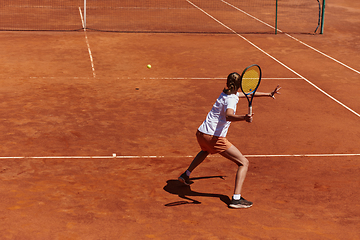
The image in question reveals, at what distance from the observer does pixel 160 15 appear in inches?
1000

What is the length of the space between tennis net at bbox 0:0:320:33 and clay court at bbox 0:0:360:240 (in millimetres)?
2866

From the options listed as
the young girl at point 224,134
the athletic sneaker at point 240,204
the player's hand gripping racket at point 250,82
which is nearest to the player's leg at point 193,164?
the young girl at point 224,134

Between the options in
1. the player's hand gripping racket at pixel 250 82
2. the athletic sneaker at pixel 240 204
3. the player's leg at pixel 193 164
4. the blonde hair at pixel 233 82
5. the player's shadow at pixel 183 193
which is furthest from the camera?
the player's leg at pixel 193 164

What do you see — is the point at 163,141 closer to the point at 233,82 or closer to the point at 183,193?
the point at 183,193

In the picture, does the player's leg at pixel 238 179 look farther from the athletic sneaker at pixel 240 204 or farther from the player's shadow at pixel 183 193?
the player's shadow at pixel 183 193

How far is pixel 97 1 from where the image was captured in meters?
28.9

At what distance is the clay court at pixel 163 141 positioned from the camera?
6910mm

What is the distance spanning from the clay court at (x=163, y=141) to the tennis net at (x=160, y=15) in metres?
2.87

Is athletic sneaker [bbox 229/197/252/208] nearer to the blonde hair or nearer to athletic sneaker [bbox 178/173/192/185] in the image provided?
athletic sneaker [bbox 178/173/192/185]

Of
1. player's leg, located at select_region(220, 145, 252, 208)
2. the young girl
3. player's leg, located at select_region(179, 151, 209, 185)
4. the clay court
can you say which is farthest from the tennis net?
player's leg, located at select_region(220, 145, 252, 208)

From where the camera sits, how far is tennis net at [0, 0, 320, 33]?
22172 mm

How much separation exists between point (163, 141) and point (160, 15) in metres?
16.4

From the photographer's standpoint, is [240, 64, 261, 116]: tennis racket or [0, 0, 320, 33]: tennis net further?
[0, 0, 320, 33]: tennis net

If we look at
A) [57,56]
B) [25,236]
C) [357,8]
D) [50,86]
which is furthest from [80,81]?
[357,8]
